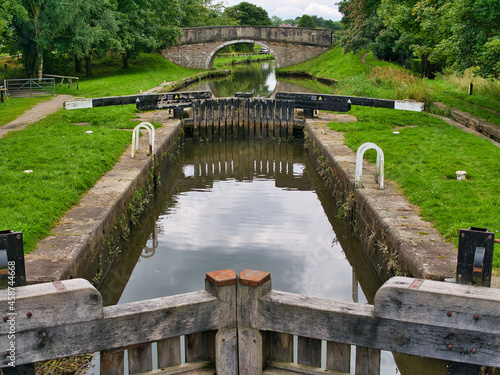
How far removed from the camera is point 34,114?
14688 mm

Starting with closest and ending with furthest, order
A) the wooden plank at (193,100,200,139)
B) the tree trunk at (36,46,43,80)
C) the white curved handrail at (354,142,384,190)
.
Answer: the white curved handrail at (354,142,384,190), the wooden plank at (193,100,200,139), the tree trunk at (36,46,43,80)

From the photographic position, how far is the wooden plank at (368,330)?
10.2ft

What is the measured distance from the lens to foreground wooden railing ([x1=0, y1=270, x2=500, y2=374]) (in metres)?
3.08

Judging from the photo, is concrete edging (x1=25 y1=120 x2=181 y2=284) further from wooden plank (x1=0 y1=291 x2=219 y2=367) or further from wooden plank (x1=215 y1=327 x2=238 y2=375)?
wooden plank (x1=215 y1=327 x2=238 y2=375)

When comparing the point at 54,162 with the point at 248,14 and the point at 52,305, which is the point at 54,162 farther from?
the point at 248,14

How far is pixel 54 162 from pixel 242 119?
24.9 ft

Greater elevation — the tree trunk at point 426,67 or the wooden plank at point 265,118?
the tree trunk at point 426,67

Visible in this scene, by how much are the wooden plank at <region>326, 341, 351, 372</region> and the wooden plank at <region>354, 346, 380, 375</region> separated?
64 millimetres

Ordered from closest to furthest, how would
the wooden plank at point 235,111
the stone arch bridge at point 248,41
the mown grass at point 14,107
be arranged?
the mown grass at point 14,107, the wooden plank at point 235,111, the stone arch bridge at point 248,41

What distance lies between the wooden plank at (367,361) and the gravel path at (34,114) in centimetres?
963

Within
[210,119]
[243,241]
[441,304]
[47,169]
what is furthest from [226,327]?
[210,119]

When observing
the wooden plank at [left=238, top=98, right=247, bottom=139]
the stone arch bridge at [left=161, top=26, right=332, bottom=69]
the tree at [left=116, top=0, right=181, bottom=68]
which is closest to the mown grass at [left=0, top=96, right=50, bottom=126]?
the wooden plank at [left=238, top=98, right=247, bottom=139]

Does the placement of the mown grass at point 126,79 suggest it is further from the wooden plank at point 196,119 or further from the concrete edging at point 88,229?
the concrete edging at point 88,229

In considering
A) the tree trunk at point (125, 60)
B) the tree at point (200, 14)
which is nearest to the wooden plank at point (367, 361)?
the tree trunk at point (125, 60)
